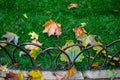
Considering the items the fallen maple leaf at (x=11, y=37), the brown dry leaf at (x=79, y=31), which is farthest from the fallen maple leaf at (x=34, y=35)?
the brown dry leaf at (x=79, y=31)

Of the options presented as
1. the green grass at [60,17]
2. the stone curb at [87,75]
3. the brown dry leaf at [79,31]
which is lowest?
the stone curb at [87,75]

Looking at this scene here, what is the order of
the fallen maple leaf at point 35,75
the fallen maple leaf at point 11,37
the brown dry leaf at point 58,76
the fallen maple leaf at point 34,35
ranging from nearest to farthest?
the fallen maple leaf at point 35,75, the brown dry leaf at point 58,76, the fallen maple leaf at point 11,37, the fallen maple leaf at point 34,35

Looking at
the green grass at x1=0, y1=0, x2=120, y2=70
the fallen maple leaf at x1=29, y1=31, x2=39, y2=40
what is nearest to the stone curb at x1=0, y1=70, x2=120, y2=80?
the green grass at x1=0, y1=0, x2=120, y2=70

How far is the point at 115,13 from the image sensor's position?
14.9 ft

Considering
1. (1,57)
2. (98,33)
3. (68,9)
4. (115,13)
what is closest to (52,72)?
(1,57)

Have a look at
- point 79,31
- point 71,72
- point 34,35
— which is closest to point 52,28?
point 34,35

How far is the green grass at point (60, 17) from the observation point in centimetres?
403

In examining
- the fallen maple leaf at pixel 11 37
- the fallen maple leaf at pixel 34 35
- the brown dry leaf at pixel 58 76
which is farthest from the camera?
the fallen maple leaf at pixel 34 35

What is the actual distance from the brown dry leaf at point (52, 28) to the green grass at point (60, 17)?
0.06 meters

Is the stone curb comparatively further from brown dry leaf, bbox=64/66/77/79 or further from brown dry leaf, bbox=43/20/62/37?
brown dry leaf, bbox=43/20/62/37

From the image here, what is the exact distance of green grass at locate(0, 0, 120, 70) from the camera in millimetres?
4027

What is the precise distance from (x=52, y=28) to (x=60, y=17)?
0.42 metres

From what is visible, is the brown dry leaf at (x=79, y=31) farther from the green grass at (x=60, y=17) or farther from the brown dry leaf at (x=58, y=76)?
the brown dry leaf at (x=58, y=76)

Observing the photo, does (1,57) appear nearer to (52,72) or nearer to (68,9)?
(52,72)
